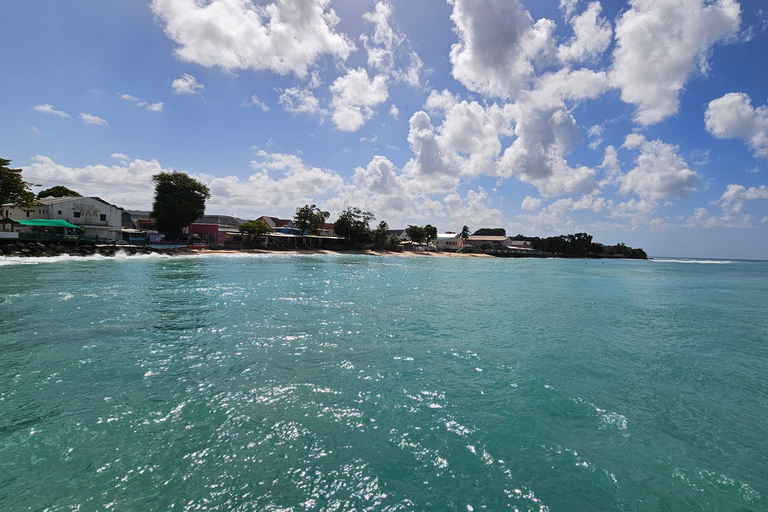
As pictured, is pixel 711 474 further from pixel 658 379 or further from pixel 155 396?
pixel 155 396

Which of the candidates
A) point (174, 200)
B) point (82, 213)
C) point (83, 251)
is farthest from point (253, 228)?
point (83, 251)

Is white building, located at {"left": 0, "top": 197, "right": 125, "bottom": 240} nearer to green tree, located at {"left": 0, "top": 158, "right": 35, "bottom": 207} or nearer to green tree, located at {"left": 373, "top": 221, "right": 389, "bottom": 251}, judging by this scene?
green tree, located at {"left": 0, "top": 158, "right": 35, "bottom": 207}

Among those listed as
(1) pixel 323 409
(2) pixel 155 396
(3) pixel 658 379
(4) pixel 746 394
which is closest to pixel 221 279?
(2) pixel 155 396

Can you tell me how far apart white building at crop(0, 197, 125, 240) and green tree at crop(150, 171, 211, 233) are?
21.5ft

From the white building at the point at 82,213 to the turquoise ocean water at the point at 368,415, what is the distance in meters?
52.6

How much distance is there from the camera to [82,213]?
5634 cm

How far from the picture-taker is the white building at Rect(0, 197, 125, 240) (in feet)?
170

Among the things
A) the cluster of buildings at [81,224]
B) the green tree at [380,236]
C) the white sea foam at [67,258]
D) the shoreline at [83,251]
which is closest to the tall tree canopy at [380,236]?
the green tree at [380,236]

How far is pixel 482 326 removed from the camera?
617 inches

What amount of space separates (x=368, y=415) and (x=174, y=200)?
222 ft

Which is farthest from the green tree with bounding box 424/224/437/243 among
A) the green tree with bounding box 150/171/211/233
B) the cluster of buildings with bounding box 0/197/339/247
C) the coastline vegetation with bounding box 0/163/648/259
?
the green tree with bounding box 150/171/211/233

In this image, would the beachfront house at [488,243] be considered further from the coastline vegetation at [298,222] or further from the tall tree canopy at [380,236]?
the tall tree canopy at [380,236]

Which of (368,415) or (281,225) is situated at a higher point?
(281,225)

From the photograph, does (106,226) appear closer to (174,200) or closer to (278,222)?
(174,200)
